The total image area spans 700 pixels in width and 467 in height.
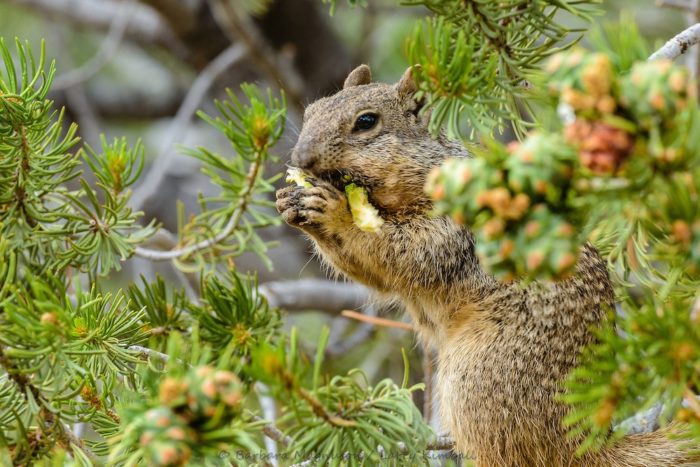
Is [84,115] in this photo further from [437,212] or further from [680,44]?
[437,212]

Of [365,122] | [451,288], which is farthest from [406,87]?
[451,288]

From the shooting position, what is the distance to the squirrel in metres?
1.83

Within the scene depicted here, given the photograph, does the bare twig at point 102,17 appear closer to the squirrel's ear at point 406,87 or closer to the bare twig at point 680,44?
the squirrel's ear at point 406,87

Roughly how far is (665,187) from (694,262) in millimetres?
78

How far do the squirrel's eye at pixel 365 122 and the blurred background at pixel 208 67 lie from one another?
0.87 m

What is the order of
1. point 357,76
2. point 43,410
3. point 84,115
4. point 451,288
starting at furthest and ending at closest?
point 84,115 → point 357,76 → point 451,288 → point 43,410

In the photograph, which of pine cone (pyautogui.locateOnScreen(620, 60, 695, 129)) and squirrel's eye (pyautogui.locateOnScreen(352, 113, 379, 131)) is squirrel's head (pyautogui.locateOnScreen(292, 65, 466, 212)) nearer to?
squirrel's eye (pyautogui.locateOnScreen(352, 113, 379, 131))

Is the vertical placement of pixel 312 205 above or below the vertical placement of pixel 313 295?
above

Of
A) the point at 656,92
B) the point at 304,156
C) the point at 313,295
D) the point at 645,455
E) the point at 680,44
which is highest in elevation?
the point at 656,92

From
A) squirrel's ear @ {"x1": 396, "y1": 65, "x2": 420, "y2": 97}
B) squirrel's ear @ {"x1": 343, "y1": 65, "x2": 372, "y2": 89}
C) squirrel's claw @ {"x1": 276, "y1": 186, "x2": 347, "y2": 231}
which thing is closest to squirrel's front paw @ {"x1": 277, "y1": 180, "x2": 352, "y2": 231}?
squirrel's claw @ {"x1": 276, "y1": 186, "x2": 347, "y2": 231}

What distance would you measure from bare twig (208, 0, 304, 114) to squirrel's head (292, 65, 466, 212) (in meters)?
1.22

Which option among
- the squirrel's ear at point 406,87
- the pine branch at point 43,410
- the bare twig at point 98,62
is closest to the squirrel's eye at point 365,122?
the squirrel's ear at point 406,87

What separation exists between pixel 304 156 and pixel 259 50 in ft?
6.10

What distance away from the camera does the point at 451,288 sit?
2.04 meters
